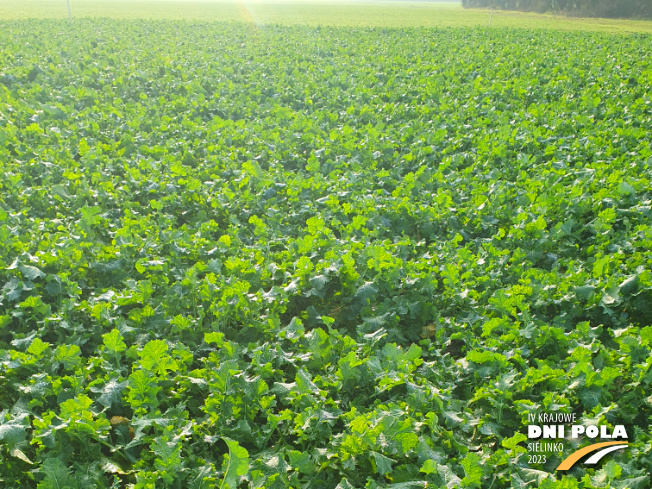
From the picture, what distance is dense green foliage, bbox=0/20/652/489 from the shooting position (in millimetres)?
2934

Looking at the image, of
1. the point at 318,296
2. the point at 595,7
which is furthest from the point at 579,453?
the point at 595,7

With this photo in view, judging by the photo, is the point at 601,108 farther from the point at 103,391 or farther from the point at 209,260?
the point at 103,391

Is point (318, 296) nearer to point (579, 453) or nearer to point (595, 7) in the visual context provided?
point (579, 453)

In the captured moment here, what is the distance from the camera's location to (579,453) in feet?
9.47

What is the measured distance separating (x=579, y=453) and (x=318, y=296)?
2.29 metres

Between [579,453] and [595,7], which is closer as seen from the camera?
[579,453]

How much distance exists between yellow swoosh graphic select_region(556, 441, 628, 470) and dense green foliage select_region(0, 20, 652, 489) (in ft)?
0.15

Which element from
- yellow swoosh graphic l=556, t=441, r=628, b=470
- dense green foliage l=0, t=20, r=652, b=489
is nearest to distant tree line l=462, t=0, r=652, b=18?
dense green foliage l=0, t=20, r=652, b=489

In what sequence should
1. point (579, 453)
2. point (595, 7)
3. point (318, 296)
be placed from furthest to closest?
point (595, 7)
point (318, 296)
point (579, 453)

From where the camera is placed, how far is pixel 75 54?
14398 mm

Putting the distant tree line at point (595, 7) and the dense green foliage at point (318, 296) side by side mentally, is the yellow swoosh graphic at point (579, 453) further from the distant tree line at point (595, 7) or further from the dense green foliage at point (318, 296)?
the distant tree line at point (595, 7)

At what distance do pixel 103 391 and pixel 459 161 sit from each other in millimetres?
5785

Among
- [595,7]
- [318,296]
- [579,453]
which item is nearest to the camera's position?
[579,453]

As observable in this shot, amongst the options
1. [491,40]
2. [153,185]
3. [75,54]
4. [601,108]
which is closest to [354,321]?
[153,185]
